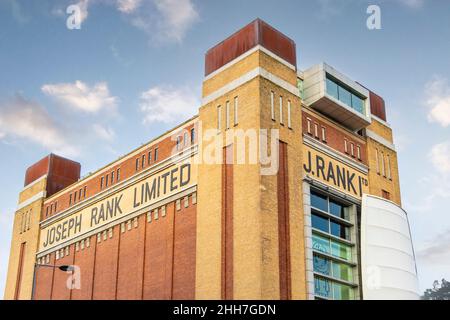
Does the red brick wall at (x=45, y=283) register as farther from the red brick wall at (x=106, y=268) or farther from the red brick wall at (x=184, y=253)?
the red brick wall at (x=184, y=253)

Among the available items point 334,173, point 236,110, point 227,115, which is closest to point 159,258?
point 227,115

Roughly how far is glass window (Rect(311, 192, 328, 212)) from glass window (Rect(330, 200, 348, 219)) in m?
0.90

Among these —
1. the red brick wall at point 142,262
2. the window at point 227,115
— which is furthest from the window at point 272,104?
the red brick wall at point 142,262

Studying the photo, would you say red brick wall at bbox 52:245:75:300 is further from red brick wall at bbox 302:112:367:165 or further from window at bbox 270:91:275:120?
window at bbox 270:91:275:120

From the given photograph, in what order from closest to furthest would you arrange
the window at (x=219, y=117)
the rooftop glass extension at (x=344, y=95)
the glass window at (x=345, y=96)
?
1. the window at (x=219, y=117)
2. the rooftop glass extension at (x=344, y=95)
3. the glass window at (x=345, y=96)

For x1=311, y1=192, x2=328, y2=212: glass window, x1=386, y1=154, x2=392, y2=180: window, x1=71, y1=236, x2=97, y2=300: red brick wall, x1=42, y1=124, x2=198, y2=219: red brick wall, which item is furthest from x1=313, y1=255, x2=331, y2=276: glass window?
x1=71, y1=236, x2=97, y2=300: red brick wall

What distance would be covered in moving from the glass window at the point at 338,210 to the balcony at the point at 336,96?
21.2 feet

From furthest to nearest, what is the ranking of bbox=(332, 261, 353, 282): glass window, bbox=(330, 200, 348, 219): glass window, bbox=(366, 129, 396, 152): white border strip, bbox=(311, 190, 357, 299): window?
bbox=(366, 129, 396, 152): white border strip < bbox=(330, 200, 348, 219): glass window < bbox=(332, 261, 353, 282): glass window < bbox=(311, 190, 357, 299): window

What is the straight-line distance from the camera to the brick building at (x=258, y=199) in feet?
126

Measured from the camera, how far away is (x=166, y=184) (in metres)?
46.9

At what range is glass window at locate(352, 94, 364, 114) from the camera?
159ft

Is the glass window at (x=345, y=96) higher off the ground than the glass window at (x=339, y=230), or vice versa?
the glass window at (x=345, y=96)

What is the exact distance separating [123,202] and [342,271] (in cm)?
1813
